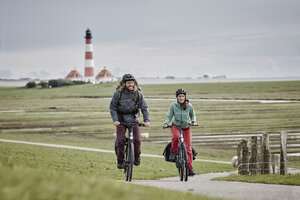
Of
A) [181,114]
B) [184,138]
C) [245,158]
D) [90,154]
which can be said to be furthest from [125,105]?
[90,154]

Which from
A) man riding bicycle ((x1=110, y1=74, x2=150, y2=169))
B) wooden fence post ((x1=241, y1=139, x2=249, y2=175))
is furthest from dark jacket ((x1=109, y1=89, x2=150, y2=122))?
wooden fence post ((x1=241, y1=139, x2=249, y2=175))

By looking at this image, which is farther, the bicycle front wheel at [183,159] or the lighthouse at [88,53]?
the lighthouse at [88,53]

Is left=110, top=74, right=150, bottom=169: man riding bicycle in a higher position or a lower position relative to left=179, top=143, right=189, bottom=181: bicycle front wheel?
higher

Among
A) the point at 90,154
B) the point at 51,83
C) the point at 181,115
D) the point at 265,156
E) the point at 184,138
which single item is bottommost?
the point at 90,154

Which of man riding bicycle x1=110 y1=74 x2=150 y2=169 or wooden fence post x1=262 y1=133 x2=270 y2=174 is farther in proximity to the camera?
wooden fence post x1=262 y1=133 x2=270 y2=174

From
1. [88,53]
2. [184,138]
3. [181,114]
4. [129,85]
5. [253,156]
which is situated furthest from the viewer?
[88,53]

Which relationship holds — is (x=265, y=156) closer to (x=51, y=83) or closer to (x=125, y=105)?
(x=125, y=105)

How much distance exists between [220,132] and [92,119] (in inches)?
757

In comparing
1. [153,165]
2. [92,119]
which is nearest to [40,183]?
[153,165]

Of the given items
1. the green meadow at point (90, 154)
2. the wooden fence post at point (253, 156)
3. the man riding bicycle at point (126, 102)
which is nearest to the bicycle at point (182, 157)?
the man riding bicycle at point (126, 102)

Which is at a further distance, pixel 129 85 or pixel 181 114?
pixel 181 114

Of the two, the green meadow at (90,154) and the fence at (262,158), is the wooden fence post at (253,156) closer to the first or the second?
the fence at (262,158)

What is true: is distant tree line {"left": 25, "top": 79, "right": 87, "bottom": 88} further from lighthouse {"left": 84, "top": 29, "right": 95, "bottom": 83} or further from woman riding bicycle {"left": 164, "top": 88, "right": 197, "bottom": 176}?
woman riding bicycle {"left": 164, "top": 88, "right": 197, "bottom": 176}

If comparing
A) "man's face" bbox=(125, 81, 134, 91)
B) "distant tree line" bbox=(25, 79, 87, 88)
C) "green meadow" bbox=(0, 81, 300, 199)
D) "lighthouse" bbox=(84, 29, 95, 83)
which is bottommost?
"green meadow" bbox=(0, 81, 300, 199)
